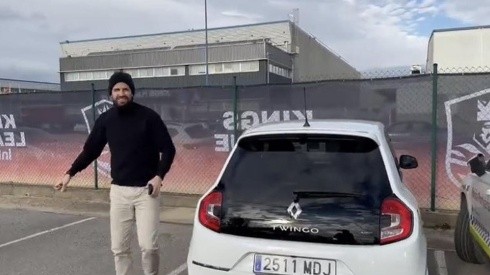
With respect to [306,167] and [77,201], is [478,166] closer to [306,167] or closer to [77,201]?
[306,167]

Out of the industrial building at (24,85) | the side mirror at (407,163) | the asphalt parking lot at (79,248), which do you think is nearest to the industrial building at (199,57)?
the industrial building at (24,85)

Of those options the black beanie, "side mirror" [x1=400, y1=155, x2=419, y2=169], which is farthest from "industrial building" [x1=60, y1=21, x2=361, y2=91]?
the black beanie

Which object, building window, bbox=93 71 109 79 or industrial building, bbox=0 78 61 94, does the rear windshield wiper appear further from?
building window, bbox=93 71 109 79

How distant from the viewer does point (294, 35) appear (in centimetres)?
6556

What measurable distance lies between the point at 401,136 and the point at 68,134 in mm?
6389

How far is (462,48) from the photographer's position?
17156 millimetres

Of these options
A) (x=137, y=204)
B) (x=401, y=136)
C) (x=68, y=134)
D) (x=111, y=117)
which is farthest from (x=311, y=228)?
(x=68, y=134)

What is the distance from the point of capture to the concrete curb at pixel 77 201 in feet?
27.1

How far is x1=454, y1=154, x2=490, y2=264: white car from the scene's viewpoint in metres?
4.30

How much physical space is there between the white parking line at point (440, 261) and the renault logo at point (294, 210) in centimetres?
291

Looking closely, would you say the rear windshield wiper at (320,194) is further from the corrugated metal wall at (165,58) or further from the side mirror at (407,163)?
the corrugated metal wall at (165,58)

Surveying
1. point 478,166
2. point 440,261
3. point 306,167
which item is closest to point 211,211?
point 306,167

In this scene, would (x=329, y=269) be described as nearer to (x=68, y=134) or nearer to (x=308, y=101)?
(x=308, y=101)

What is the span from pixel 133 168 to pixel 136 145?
196 millimetres
